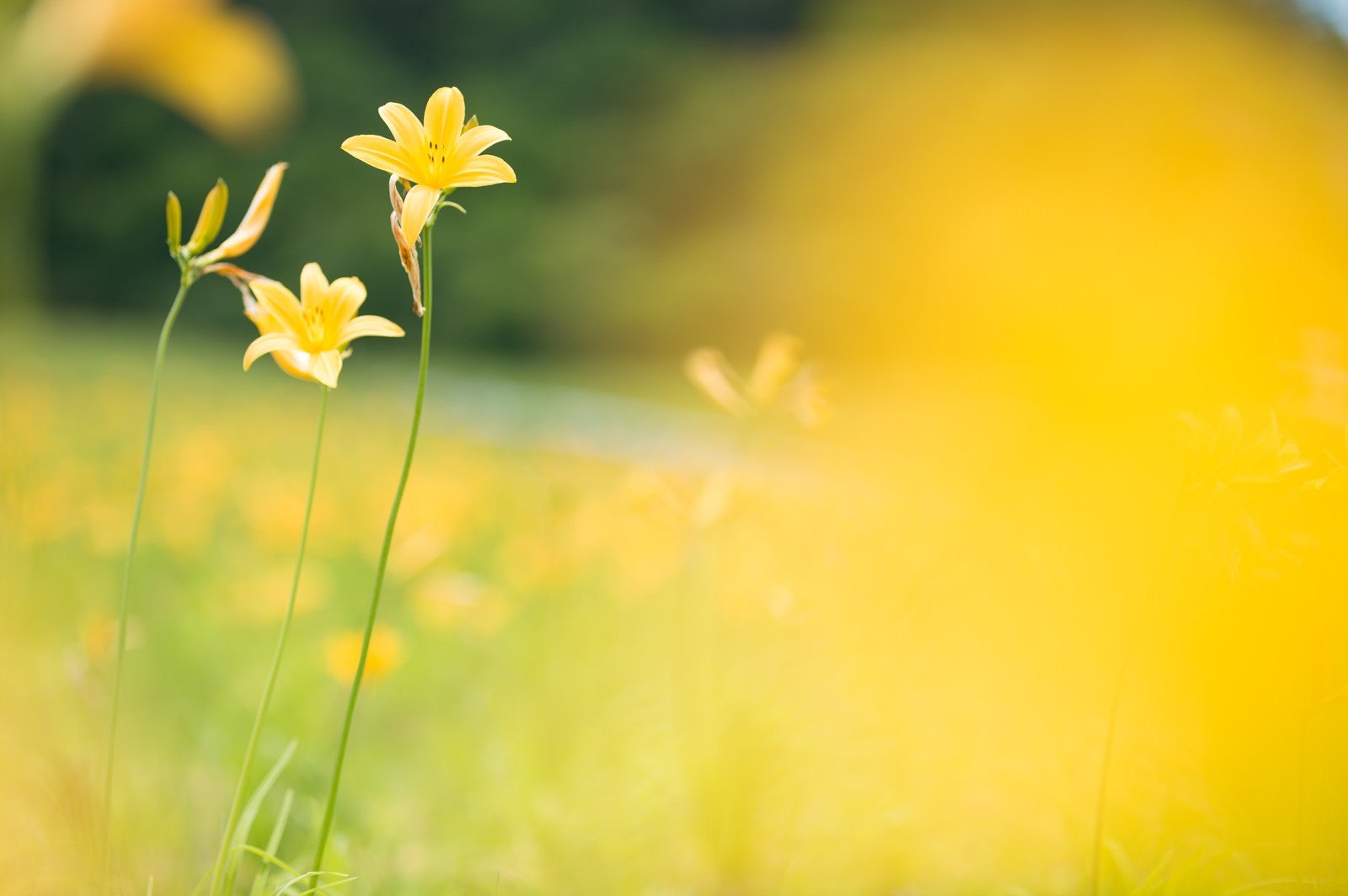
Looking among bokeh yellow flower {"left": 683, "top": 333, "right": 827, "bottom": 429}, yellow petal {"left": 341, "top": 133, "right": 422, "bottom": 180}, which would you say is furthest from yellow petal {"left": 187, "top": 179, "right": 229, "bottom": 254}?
bokeh yellow flower {"left": 683, "top": 333, "right": 827, "bottom": 429}

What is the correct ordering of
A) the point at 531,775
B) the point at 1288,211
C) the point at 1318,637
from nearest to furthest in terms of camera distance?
the point at 1318,637 < the point at 531,775 < the point at 1288,211

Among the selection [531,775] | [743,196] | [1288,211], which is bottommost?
[531,775]

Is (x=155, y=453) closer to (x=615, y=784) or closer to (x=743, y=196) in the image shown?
(x=615, y=784)

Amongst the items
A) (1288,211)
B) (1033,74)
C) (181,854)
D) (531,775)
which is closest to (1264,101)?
(1288,211)

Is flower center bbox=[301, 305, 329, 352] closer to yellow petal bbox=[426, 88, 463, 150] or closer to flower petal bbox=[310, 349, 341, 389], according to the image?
flower petal bbox=[310, 349, 341, 389]

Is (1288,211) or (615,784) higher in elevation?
(1288,211)

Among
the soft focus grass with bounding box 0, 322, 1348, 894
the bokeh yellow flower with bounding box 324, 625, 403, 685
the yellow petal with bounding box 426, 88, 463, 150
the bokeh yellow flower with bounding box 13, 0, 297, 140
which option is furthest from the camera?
the bokeh yellow flower with bounding box 324, 625, 403, 685

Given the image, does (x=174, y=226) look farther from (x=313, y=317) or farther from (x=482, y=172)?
(x=482, y=172)

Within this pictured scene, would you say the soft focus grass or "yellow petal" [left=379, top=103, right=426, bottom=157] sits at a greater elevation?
"yellow petal" [left=379, top=103, right=426, bottom=157]
